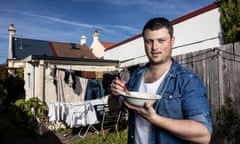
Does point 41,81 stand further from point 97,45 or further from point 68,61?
point 97,45

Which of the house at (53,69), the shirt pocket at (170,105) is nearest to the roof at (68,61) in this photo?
the house at (53,69)

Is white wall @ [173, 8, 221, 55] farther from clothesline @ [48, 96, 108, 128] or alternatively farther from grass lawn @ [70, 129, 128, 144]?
clothesline @ [48, 96, 108, 128]

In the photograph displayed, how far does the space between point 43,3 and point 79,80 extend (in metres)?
5.89

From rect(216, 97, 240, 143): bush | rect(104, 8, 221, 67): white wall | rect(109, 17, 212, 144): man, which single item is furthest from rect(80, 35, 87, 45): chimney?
rect(109, 17, 212, 144): man

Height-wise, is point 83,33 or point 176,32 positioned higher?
point 83,33

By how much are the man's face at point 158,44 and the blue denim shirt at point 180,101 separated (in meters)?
0.10

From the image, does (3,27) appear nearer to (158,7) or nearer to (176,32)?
(158,7)

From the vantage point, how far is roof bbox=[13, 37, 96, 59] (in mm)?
14336

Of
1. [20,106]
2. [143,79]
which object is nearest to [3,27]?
[20,106]

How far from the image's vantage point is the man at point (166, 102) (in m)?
0.96

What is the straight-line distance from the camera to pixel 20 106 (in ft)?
23.2

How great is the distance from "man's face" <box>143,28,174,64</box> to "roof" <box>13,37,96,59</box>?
12.9 m

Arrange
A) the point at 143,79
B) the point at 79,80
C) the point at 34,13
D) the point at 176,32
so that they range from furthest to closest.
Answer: the point at 34,13 < the point at 79,80 < the point at 176,32 < the point at 143,79

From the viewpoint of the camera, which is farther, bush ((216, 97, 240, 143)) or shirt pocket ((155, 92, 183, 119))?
bush ((216, 97, 240, 143))
